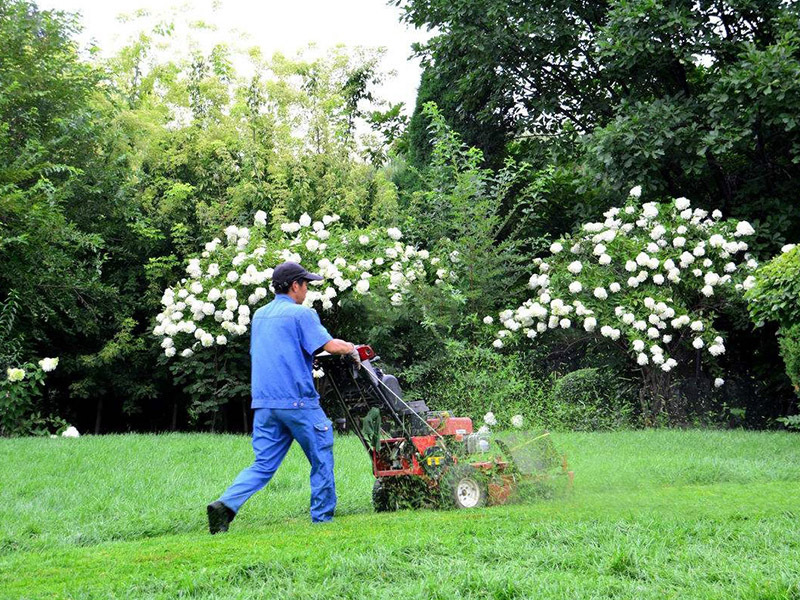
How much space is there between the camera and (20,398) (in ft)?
42.9

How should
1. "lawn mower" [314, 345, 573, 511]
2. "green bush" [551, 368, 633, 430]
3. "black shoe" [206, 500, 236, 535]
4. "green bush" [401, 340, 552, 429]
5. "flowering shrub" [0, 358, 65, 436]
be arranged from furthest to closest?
"green bush" [551, 368, 633, 430] < "green bush" [401, 340, 552, 429] < "flowering shrub" [0, 358, 65, 436] < "lawn mower" [314, 345, 573, 511] < "black shoe" [206, 500, 236, 535]

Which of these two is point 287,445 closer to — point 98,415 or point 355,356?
point 355,356

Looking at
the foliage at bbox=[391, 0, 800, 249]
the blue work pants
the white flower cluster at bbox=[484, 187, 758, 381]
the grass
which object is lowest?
the grass

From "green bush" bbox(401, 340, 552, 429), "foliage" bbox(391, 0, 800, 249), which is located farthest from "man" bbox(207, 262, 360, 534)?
"foliage" bbox(391, 0, 800, 249)

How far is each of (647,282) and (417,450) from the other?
8.13 m

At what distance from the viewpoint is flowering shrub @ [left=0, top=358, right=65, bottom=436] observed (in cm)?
1272

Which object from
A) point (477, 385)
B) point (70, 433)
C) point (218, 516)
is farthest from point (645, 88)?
point (218, 516)

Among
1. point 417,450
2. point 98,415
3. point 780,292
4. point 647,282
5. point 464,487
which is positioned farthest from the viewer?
point 98,415

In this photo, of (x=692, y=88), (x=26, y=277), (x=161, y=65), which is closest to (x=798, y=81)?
(x=692, y=88)

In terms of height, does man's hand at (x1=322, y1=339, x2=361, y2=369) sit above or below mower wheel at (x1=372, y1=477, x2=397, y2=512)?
above

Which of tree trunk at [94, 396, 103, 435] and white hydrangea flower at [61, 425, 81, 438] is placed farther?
tree trunk at [94, 396, 103, 435]

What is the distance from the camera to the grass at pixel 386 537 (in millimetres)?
4430

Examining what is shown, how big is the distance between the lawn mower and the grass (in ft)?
0.80

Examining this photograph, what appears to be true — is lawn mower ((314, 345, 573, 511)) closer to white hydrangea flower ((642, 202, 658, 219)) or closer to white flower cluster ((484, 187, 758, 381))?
white flower cluster ((484, 187, 758, 381))
